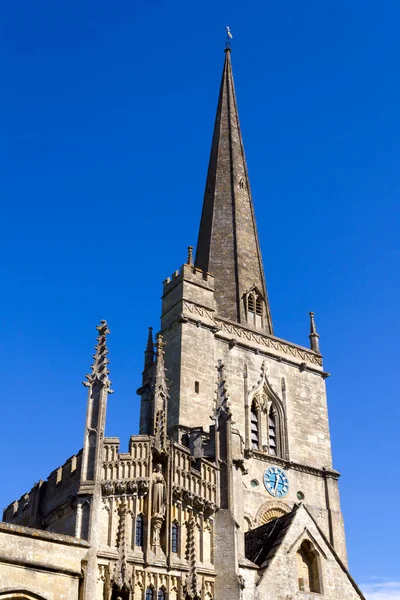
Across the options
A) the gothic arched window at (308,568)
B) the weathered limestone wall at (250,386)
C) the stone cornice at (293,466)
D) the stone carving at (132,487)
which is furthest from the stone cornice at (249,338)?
the stone carving at (132,487)

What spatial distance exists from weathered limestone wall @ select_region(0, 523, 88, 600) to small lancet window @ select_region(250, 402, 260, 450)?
1775 centimetres

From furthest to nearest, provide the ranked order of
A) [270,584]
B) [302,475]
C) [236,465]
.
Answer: [302,475], [236,465], [270,584]

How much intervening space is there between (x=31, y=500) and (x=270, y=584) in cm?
761

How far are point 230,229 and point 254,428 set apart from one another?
12.6m

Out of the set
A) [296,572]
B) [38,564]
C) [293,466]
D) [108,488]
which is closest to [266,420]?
[293,466]

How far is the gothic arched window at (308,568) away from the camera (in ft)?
89.1

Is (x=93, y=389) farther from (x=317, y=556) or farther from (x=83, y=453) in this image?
(x=317, y=556)

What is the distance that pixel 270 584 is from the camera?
2608 centimetres

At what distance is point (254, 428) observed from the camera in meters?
39.0

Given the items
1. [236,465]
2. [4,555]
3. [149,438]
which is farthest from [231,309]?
[4,555]

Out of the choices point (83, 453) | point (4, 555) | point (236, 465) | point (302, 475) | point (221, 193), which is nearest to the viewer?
point (4, 555)

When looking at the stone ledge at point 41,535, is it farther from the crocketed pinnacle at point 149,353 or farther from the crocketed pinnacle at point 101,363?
the crocketed pinnacle at point 149,353

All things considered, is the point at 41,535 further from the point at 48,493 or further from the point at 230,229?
the point at 230,229

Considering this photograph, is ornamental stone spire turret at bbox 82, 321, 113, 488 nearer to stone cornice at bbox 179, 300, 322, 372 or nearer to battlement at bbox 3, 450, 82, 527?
battlement at bbox 3, 450, 82, 527
